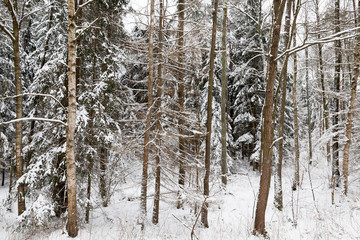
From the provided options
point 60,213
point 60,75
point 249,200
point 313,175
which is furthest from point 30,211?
point 313,175

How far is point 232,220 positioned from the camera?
8.68m

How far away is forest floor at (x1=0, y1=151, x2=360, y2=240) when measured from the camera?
5.98 meters

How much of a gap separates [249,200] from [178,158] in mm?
6147

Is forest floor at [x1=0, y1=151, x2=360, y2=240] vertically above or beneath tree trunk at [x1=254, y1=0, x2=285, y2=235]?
beneath

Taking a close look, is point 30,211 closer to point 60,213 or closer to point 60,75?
point 60,213

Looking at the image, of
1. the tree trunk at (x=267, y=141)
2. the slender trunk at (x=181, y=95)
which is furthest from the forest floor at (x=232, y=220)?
the slender trunk at (x=181, y=95)

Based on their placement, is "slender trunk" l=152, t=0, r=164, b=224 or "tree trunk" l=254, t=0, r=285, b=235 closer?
"tree trunk" l=254, t=0, r=285, b=235

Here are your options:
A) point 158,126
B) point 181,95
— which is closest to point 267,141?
point 158,126

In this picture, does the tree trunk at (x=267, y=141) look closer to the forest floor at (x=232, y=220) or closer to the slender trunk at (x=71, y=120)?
the forest floor at (x=232, y=220)

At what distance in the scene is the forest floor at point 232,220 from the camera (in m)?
5.98

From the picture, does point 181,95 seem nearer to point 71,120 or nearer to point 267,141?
point 267,141

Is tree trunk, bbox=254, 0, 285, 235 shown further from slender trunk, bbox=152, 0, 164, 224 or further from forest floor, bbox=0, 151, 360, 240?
slender trunk, bbox=152, 0, 164, 224

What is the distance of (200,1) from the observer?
7477 mm

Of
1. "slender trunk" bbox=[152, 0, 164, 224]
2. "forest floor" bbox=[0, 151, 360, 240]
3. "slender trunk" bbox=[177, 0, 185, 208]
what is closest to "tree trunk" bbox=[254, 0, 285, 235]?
"forest floor" bbox=[0, 151, 360, 240]
